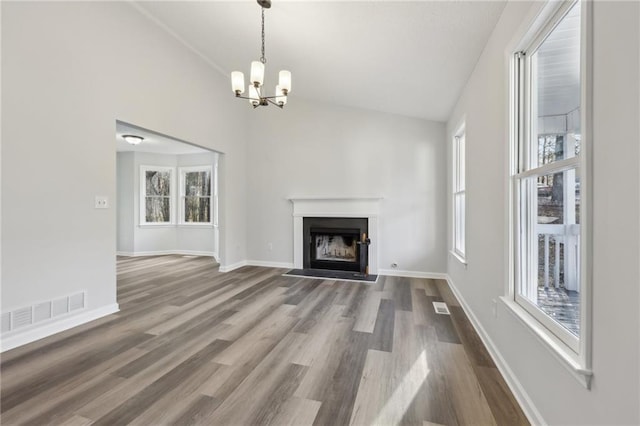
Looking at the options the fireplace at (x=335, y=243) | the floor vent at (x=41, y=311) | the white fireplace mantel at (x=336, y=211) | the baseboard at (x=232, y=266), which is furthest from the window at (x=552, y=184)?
the baseboard at (x=232, y=266)

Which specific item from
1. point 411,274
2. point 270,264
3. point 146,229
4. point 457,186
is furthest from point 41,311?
point 457,186

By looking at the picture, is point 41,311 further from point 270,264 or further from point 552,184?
point 552,184

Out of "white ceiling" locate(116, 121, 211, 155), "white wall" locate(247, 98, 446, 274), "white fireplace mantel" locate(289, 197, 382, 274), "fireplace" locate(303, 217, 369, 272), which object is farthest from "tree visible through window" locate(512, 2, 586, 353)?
"white ceiling" locate(116, 121, 211, 155)

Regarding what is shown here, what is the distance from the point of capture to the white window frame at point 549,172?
105cm

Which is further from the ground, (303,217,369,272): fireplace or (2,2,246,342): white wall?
(2,2,246,342): white wall

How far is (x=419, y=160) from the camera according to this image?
459cm

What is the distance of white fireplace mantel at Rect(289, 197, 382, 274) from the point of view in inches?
187

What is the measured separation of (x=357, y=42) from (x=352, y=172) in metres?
2.39

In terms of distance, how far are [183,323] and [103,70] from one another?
9.04 feet

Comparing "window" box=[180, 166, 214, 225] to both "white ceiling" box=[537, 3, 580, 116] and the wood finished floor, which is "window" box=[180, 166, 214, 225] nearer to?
the wood finished floor

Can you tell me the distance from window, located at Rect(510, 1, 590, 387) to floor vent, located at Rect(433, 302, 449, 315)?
133cm

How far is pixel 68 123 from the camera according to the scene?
2.61 metres

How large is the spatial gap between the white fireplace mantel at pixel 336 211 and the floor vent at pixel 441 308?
1519 millimetres

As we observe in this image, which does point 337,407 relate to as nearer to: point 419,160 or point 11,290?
point 11,290
